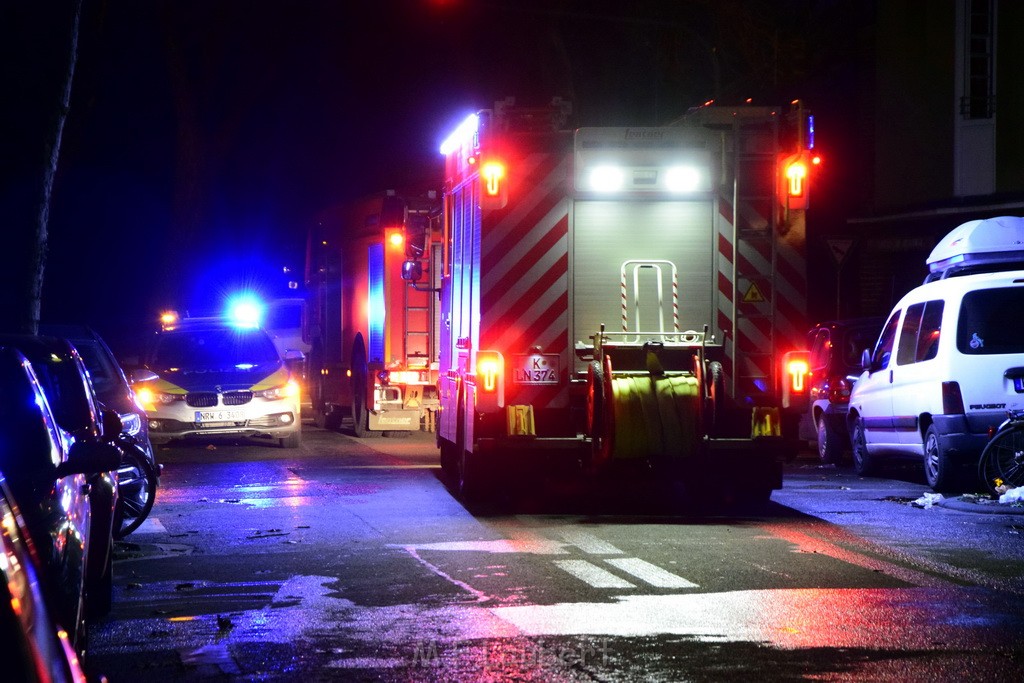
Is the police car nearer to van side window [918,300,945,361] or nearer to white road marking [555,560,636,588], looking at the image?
van side window [918,300,945,361]

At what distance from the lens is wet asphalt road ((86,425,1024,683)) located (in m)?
6.95

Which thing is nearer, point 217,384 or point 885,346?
point 885,346

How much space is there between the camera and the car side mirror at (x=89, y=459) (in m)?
5.74

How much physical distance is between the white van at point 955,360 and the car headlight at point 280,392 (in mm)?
7641

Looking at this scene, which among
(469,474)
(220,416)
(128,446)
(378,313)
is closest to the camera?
(128,446)

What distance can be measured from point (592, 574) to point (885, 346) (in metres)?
8.32

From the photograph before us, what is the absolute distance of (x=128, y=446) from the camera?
939 centimetres

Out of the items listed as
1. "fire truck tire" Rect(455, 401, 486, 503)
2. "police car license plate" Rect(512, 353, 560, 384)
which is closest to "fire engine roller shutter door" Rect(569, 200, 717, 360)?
"police car license plate" Rect(512, 353, 560, 384)

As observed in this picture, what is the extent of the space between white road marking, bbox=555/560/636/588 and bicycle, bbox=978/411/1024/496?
5.30 meters

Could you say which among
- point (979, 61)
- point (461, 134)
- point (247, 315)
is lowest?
point (247, 315)

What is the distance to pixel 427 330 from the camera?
19.9 m

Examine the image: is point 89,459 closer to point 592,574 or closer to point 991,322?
point 592,574

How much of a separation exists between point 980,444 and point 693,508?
292 centimetres

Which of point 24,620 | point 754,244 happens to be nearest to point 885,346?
point 754,244
